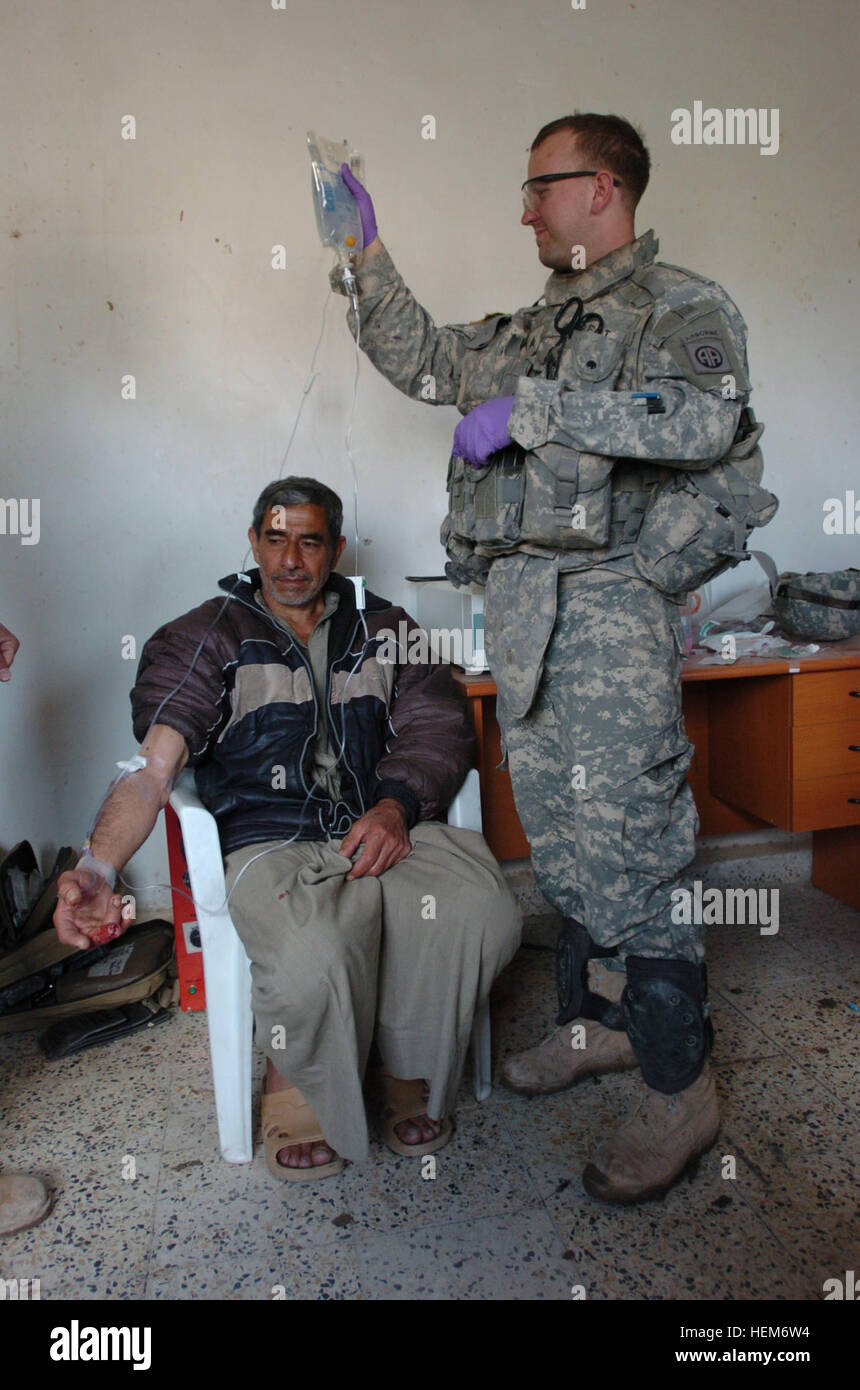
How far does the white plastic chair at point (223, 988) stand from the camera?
1.60 metres

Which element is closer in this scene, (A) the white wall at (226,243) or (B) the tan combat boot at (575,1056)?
(B) the tan combat boot at (575,1056)

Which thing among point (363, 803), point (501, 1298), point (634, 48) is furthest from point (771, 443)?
point (501, 1298)

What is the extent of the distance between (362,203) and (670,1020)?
5.29ft

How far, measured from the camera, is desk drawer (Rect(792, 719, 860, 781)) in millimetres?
2340

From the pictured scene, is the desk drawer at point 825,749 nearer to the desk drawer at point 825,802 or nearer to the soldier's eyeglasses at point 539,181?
the desk drawer at point 825,802

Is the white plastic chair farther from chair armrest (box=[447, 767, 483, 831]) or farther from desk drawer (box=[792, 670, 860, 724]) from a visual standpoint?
desk drawer (box=[792, 670, 860, 724])

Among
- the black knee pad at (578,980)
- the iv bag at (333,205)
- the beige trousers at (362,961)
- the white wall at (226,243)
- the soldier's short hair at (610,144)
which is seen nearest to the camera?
the beige trousers at (362,961)

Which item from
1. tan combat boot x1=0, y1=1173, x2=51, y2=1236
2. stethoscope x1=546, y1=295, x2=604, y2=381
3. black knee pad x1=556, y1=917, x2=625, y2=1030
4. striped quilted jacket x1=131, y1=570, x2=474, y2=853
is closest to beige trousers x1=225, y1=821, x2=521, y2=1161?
striped quilted jacket x1=131, y1=570, x2=474, y2=853

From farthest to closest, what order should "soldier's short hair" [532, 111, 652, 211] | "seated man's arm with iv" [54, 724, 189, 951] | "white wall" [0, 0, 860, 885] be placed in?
1. "white wall" [0, 0, 860, 885]
2. "soldier's short hair" [532, 111, 652, 211]
3. "seated man's arm with iv" [54, 724, 189, 951]

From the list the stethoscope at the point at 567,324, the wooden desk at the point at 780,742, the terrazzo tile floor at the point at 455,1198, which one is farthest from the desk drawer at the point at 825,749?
the stethoscope at the point at 567,324

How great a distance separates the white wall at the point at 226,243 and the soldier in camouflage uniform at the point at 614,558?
2.47ft

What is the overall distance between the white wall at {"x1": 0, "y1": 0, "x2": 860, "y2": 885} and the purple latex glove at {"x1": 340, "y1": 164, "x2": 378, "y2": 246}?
0.68m

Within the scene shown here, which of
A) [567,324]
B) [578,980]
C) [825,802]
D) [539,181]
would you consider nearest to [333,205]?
[539,181]
